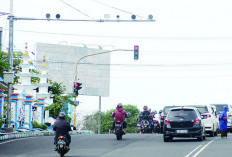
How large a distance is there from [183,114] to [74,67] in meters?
77.6

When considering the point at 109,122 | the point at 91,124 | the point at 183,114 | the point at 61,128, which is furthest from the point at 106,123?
the point at 61,128

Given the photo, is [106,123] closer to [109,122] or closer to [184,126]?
[109,122]

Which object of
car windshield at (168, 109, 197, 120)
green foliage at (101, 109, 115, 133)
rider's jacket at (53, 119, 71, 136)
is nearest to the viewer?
rider's jacket at (53, 119, 71, 136)

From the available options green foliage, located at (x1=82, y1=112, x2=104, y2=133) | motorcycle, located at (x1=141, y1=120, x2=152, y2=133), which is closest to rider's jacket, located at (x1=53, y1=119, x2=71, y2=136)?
motorcycle, located at (x1=141, y1=120, x2=152, y2=133)

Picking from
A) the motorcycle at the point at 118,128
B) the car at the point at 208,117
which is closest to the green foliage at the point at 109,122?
the car at the point at 208,117

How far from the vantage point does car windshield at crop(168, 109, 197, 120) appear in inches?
944

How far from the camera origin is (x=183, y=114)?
24.0 meters

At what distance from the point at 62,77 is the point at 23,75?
44189 mm

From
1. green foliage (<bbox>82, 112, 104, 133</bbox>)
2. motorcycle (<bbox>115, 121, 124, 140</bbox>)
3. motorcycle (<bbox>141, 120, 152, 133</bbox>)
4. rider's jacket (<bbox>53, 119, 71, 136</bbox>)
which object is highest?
rider's jacket (<bbox>53, 119, 71, 136</bbox>)

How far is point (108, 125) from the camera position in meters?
124

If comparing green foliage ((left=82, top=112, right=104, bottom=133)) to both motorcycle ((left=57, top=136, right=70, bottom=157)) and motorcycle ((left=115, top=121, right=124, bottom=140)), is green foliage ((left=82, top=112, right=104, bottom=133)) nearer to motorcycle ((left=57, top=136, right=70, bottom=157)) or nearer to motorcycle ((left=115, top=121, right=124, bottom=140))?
motorcycle ((left=115, top=121, right=124, bottom=140))

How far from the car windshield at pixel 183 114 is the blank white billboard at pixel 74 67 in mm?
75055

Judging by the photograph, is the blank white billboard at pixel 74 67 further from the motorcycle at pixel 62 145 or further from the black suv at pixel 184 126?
the motorcycle at pixel 62 145

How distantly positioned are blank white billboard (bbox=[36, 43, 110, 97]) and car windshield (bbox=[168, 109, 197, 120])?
246 feet
